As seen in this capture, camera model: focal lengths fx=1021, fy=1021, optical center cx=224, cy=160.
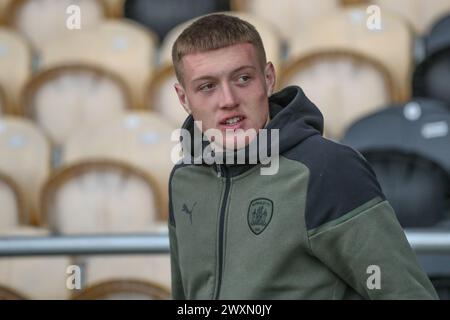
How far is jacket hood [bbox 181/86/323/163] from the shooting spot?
1460mm

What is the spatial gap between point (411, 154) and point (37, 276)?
4.05 feet

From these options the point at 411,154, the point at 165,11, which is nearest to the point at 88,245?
the point at 411,154

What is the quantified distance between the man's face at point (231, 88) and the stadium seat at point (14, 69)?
2945mm

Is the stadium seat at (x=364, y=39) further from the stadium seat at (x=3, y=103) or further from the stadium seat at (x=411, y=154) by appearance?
the stadium seat at (x=3, y=103)

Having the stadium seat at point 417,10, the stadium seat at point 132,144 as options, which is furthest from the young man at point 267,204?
the stadium seat at point 417,10

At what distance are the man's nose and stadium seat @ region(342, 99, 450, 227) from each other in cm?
175

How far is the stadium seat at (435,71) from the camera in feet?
12.3

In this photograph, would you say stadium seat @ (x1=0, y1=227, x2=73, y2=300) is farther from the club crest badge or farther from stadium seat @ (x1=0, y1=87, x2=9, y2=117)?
the club crest badge

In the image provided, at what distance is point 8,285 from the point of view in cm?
308

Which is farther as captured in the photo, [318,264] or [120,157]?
[120,157]

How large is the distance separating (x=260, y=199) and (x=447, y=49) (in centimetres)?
244

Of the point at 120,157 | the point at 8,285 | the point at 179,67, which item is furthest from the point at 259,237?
the point at 120,157

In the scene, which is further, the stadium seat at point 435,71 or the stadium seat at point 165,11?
the stadium seat at point 165,11
